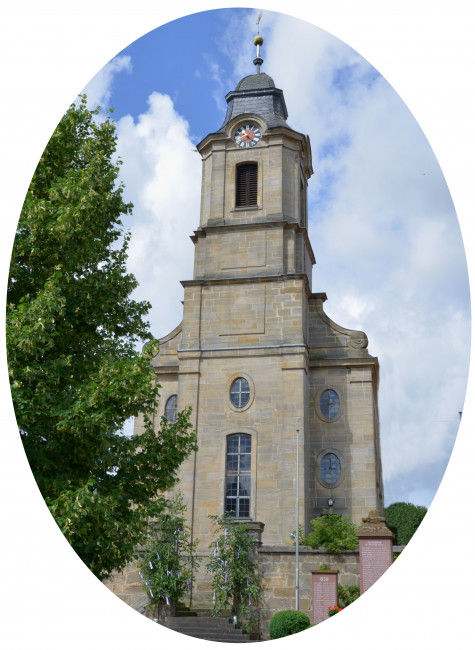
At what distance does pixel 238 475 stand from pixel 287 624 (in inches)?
390

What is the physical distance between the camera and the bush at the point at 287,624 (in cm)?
1409

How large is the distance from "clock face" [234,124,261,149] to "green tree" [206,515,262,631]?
622 inches

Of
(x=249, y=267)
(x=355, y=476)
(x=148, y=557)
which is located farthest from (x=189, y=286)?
(x=148, y=557)

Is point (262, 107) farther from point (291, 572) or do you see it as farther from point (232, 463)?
point (291, 572)

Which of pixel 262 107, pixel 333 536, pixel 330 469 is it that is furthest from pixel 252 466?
pixel 262 107

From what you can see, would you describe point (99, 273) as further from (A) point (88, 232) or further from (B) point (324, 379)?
(B) point (324, 379)

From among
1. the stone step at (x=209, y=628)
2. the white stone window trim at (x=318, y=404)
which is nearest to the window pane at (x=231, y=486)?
the white stone window trim at (x=318, y=404)

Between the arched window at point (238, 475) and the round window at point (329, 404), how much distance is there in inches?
128

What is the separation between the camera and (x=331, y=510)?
81.1 feet

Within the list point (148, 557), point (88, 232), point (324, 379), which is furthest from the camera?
point (324, 379)

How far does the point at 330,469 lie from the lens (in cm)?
2552

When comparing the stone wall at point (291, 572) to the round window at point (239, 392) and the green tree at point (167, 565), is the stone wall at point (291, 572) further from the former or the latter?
the round window at point (239, 392)

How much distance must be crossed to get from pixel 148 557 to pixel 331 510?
330 inches

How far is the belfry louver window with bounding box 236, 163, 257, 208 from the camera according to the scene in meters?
28.5
